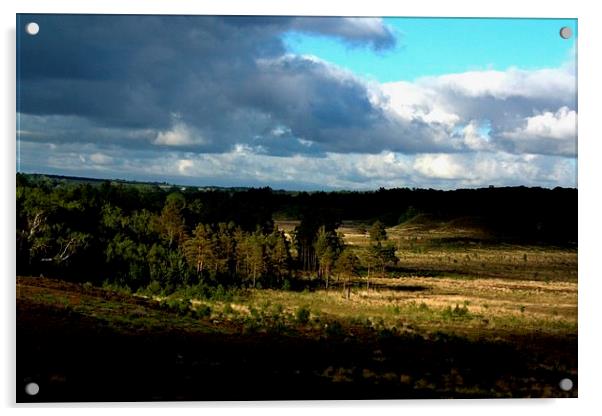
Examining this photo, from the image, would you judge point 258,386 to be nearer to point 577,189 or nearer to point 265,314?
point 265,314

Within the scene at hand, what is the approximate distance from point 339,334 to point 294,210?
1181 millimetres

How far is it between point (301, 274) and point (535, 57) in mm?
2814

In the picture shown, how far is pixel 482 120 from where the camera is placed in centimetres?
743

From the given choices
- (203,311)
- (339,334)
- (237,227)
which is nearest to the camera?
(339,334)

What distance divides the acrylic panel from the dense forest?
2 cm

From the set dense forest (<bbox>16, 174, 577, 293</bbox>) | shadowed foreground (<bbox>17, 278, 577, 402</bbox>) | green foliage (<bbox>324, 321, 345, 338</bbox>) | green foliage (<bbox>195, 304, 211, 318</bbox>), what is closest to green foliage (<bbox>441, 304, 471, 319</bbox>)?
shadowed foreground (<bbox>17, 278, 577, 402</bbox>)

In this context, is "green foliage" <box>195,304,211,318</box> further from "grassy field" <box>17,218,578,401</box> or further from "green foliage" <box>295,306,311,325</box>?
"green foliage" <box>295,306,311,325</box>

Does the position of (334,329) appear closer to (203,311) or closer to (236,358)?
(236,358)

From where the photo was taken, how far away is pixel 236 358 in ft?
23.4

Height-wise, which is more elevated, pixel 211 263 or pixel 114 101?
pixel 114 101

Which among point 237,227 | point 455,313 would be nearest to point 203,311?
point 237,227

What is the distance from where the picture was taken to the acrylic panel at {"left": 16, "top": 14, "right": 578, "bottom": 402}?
7082mm

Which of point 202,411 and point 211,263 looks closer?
point 202,411
